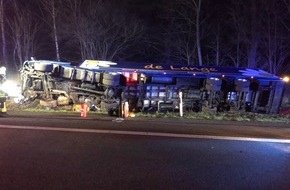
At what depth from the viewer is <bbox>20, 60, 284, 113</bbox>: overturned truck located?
13.9m

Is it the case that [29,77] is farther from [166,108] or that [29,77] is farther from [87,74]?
[166,108]

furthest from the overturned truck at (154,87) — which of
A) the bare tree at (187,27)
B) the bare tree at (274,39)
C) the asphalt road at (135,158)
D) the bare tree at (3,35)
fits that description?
the bare tree at (3,35)

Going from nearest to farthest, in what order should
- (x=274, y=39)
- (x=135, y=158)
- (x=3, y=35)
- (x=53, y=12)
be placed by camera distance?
1. (x=135, y=158)
2. (x=274, y=39)
3. (x=53, y=12)
4. (x=3, y=35)

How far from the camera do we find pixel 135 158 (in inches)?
259

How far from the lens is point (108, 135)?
27.9 feet

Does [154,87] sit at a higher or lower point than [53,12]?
lower

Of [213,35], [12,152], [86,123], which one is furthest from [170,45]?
[12,152]

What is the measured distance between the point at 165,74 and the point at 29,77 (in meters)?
5.17

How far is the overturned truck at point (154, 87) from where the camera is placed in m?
13.9

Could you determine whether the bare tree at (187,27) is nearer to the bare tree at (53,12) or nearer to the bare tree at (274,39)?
the bare tree at (274,39)

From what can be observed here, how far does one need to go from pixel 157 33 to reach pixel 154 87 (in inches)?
584

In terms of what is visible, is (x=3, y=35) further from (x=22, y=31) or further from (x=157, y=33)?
(x=157, y=33)

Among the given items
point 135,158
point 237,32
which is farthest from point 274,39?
point 135,158

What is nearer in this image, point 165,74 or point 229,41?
point 165,74
